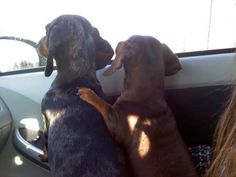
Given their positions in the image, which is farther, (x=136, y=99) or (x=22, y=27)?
(x=22, y=27)

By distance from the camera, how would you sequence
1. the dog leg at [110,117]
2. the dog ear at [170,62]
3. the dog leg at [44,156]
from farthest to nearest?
the dog leg at [44,156]
the dog ear at [170,62]
the dog leg at [110,117]

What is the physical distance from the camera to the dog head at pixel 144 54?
2873 millimetres

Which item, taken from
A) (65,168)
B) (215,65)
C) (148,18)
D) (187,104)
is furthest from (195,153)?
(148,18)

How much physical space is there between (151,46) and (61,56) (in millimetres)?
579

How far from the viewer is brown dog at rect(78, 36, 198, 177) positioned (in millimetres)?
2580

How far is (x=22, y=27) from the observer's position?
411 centimetres

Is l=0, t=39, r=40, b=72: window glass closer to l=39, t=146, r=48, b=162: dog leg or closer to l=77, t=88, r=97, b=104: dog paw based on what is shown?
l=39, t=146, r=48, b=162: dog leg

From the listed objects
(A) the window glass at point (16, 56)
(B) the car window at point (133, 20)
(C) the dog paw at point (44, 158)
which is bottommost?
(C) the dog paw at point (44, 158)

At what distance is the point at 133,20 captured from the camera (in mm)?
4262

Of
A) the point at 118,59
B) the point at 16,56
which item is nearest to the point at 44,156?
the point at 118,59

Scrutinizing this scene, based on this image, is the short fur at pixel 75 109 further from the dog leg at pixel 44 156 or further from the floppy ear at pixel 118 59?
the floppy ear at pixel 118 59

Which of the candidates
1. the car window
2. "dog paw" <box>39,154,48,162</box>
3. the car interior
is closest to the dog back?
"dog paw" <box>39,154,48,162</box>

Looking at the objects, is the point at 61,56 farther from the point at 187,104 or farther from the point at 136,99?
the point at 187,104

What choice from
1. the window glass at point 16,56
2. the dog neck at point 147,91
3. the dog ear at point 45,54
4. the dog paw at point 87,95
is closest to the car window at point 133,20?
the window glass at point 16,56
